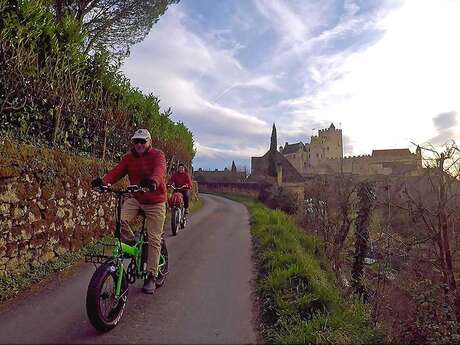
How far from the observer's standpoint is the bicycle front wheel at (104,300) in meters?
3.35

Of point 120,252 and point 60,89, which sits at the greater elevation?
point 60,89

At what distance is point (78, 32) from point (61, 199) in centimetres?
468

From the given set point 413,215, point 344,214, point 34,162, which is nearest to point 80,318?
point 34,162

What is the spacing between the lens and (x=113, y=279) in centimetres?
366

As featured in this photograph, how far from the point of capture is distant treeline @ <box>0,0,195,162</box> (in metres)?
6.45

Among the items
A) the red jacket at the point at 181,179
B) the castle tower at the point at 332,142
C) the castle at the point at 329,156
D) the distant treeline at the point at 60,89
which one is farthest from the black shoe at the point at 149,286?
the castle tower at the point at 332,142

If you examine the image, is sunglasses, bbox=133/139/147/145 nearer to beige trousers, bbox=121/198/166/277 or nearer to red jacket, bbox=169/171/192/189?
beige trousers, bbox=121/198/166/277

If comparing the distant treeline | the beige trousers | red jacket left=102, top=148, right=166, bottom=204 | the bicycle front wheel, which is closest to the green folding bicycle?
the bicycle front wheel

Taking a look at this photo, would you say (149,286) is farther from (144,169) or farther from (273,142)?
(273,142)

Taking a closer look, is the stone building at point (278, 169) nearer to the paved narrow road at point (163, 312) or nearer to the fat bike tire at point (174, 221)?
the fat bike tire at point (174, 221)

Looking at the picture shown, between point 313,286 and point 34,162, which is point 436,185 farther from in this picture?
point 34,162

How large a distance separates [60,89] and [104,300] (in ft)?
19.1

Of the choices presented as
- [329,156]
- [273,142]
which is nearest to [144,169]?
[273,142]

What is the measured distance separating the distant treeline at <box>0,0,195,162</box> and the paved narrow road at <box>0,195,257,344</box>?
9.24 feet
